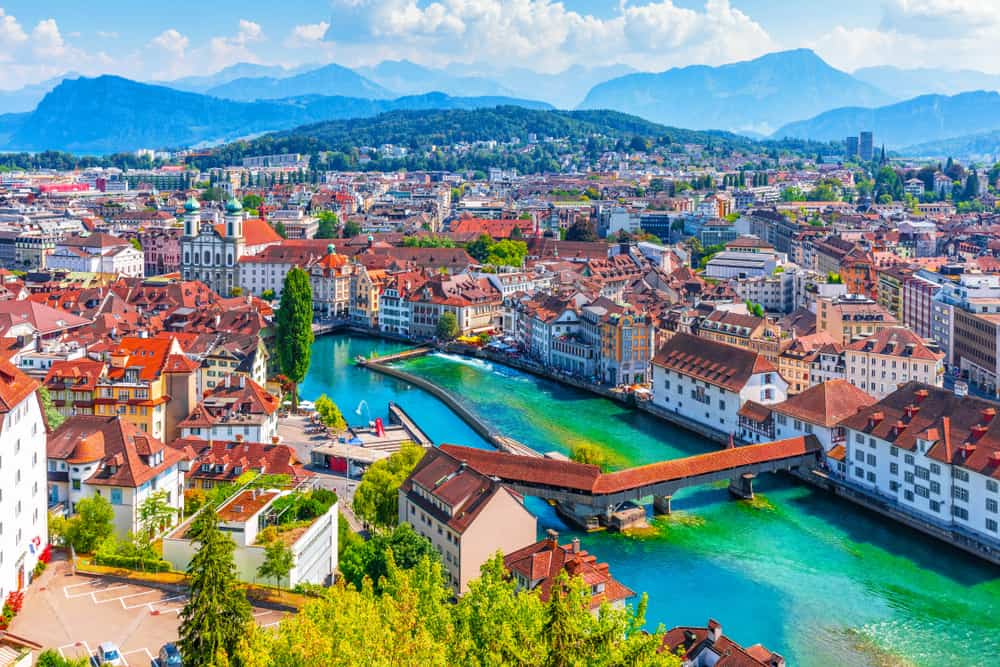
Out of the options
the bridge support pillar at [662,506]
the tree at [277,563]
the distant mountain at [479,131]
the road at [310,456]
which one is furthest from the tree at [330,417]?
the distant mountain at [479,131]

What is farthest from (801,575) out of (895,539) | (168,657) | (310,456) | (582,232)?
(582,232)

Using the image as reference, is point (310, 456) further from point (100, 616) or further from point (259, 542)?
point (100, 616)

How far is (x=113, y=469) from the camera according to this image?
2134cm

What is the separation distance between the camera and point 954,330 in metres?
40.0

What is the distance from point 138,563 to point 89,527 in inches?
76.2

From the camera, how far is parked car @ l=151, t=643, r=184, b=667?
47.4 ft

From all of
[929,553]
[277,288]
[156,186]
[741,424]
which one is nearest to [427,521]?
[929,553]

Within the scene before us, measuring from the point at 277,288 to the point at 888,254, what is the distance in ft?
108

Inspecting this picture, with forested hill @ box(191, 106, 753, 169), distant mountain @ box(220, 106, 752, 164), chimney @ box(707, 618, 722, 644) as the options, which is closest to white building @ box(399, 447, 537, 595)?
chimney @ box(707, 618, 722, 644)

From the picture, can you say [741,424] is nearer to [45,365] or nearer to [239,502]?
[239,502]

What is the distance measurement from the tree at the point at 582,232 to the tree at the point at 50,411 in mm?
50086

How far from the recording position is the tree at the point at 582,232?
73450 millimetres

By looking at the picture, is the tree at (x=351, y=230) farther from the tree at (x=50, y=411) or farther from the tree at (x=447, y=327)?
the tree at (x=50, y=411)

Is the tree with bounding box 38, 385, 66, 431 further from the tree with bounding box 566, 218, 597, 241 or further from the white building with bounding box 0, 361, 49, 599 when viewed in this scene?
the tree with bounding box 566, 218, 597, 241
